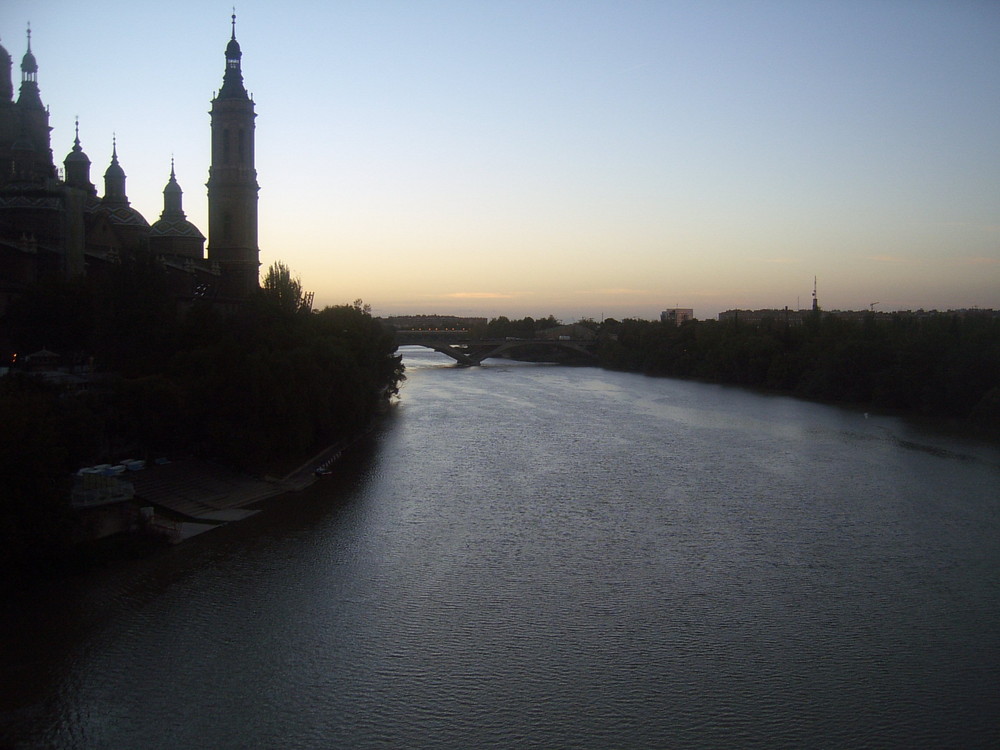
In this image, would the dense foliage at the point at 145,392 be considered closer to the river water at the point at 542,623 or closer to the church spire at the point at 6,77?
the river water at the point at 542,623

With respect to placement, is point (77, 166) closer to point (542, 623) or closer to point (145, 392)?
point (145, 392)

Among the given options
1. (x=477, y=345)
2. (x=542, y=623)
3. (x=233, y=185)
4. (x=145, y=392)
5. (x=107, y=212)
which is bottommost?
(x=542, y=623)

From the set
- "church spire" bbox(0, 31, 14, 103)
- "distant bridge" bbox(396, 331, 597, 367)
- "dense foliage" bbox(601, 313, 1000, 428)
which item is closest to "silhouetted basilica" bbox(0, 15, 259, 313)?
"church spire" bbox(0, 31, 14, 103)

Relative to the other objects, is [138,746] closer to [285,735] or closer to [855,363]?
[285,735]

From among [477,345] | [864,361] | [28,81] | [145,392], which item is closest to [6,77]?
[28,81]

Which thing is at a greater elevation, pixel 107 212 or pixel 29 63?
pixel 29 63

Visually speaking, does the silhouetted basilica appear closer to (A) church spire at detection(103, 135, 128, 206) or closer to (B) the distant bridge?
(A) church spire at detection(103, 135, 128, 206)

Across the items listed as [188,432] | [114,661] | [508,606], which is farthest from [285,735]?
[188,432]

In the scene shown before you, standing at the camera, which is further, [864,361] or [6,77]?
[864,361]
